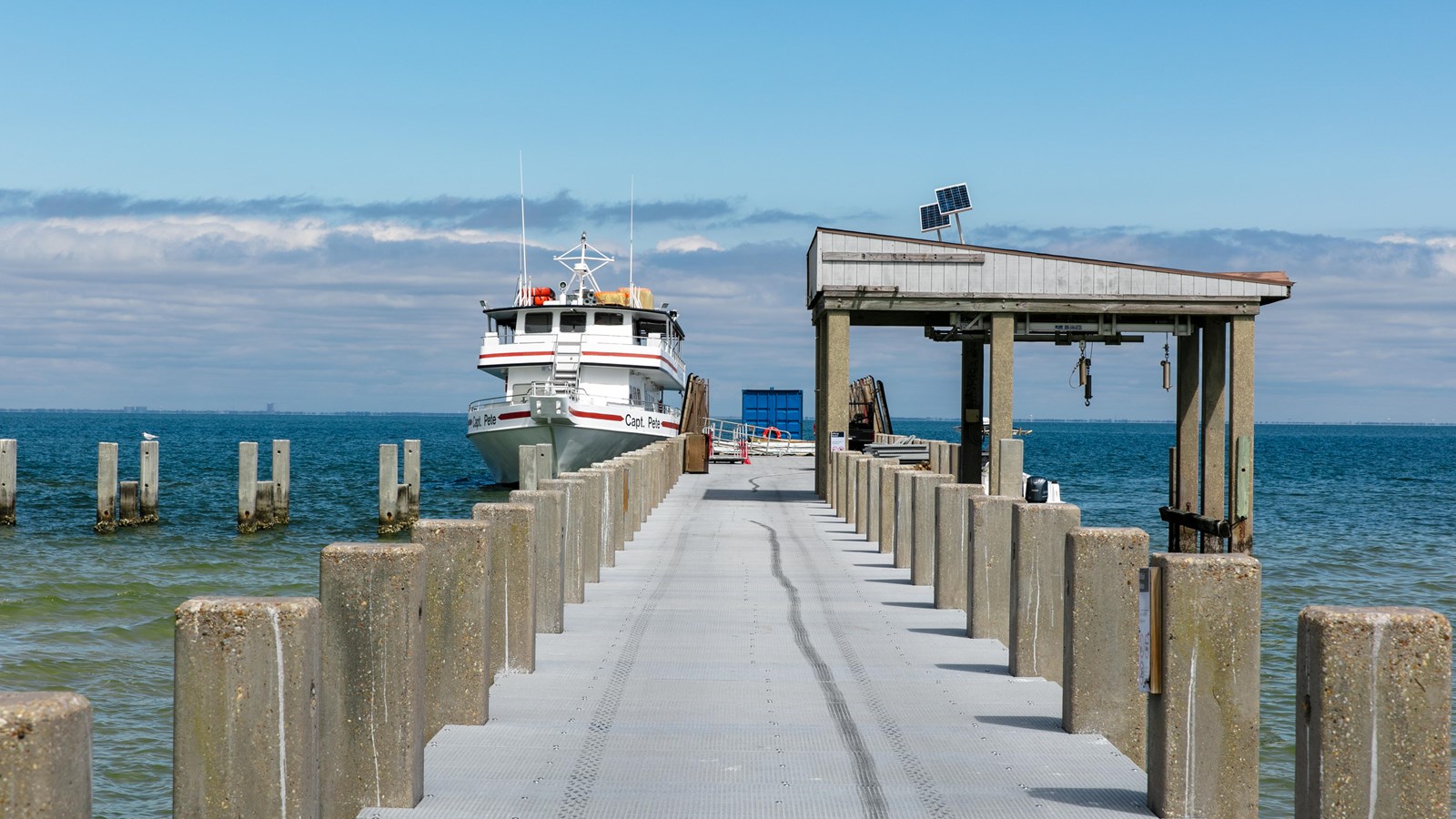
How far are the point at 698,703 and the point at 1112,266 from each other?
63.7 ft

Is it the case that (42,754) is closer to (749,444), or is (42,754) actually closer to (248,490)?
(248,490)

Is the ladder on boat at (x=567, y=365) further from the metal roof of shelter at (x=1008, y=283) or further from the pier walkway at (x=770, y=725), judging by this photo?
the pier walkway at (x=770, y=725)

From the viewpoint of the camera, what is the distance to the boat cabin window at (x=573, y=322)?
47000 mm

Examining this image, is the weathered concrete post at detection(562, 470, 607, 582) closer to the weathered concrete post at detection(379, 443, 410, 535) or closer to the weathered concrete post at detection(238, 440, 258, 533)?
the weathered concrete post at detection(238, 440, 258, 533)

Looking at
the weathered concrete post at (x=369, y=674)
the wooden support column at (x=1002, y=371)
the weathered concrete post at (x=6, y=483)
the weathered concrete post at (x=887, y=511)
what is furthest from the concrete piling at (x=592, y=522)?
the weathered concrete post at (x=6, y=483)

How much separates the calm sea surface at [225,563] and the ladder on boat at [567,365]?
13.8 feet

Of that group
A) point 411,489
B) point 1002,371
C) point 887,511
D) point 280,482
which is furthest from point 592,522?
point 411,489

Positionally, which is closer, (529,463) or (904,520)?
(904,520)

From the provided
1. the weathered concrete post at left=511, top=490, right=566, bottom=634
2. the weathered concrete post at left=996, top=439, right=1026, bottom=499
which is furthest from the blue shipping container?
the weathered concrete post at left=511, top=490, right=566, bottom=634

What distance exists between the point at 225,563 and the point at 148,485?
385 inches

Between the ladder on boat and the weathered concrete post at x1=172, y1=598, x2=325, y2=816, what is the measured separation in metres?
40.6

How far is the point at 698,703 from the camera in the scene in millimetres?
7785

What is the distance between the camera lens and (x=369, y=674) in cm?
543

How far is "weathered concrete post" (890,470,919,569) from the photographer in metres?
14.4
